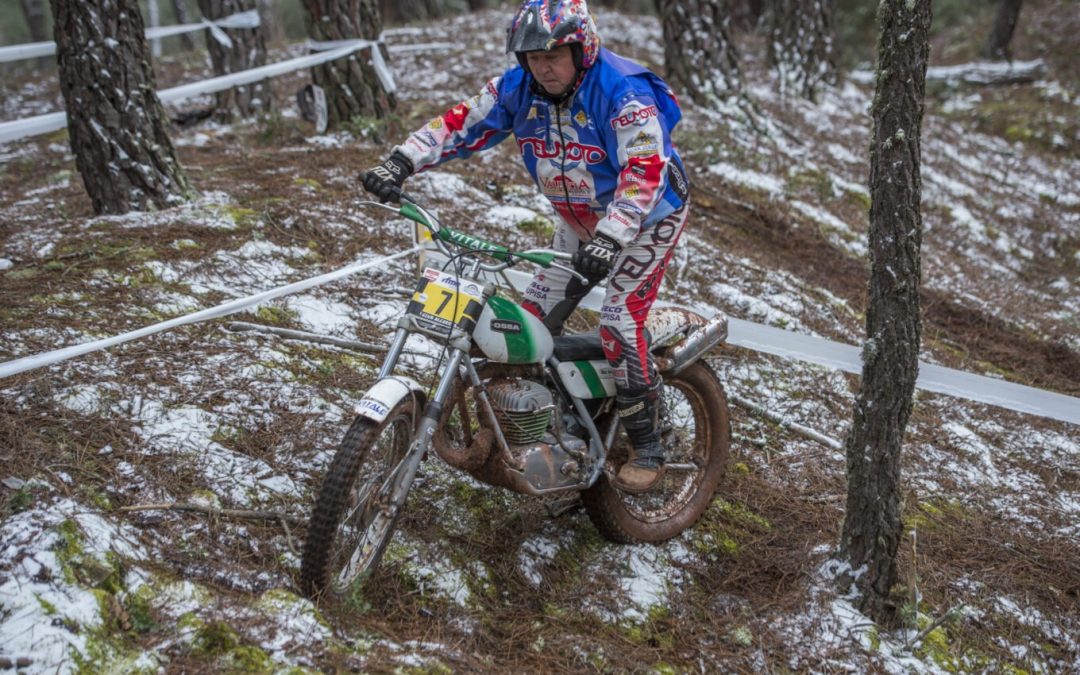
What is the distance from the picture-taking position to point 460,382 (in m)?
3.99

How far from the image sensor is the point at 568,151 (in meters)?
4.16

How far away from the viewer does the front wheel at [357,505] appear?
127 inches

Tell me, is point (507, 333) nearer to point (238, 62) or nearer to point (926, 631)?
point (926, 631)

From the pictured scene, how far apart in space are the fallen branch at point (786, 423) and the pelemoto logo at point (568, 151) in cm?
239

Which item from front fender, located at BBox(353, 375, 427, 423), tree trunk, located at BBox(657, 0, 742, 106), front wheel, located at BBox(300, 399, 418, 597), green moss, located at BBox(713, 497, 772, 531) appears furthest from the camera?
tree trunk, located at BBox(657, 0, 742, 106)

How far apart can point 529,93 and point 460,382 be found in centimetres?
141

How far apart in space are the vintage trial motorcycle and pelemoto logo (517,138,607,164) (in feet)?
1.96

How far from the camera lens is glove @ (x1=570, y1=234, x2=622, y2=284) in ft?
11.7

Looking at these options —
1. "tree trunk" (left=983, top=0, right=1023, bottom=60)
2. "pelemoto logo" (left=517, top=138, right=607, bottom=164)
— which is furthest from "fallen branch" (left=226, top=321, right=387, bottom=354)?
"tree trunk" (left=983, top=0, right=1023, bottom=60)

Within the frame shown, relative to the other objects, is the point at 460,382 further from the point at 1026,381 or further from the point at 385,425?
the point at 1026,381

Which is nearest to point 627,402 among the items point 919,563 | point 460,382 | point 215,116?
point 460,382

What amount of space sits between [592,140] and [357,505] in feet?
6.47

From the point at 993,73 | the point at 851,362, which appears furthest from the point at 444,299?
the point at 993,73

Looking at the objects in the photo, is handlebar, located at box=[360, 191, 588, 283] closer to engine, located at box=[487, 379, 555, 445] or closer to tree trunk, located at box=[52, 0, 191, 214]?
engine, located at box=[487, 379, 555, 445]
